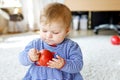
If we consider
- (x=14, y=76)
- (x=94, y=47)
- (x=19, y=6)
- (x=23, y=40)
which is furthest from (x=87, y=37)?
(x=14, y=76)

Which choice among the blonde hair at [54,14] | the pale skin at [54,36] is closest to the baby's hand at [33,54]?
the pale skin at [54,36]

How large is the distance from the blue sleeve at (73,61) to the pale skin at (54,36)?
26 mm

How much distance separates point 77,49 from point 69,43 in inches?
1.4

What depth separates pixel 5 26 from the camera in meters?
2.79

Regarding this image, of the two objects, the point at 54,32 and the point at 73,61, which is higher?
the point at 54,32

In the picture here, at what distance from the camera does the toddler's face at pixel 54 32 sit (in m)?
0.80

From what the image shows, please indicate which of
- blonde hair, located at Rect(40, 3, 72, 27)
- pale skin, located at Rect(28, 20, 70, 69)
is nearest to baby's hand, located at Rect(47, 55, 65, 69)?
pale skin, located at Rect(28, 20, 70, 69)

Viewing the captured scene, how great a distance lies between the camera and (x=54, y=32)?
809 mm

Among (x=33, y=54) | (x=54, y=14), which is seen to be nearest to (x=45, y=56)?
(x=33, y=54)

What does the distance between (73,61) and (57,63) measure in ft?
0.24

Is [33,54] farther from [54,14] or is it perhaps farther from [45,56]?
[54,14]

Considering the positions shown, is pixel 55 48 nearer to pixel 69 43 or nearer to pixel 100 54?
pixel 69 43

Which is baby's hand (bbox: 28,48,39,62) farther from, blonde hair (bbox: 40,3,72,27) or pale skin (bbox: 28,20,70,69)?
blonde hair (bbox: 40,3,72,27)

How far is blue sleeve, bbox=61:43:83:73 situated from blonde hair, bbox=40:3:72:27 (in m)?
0.11
